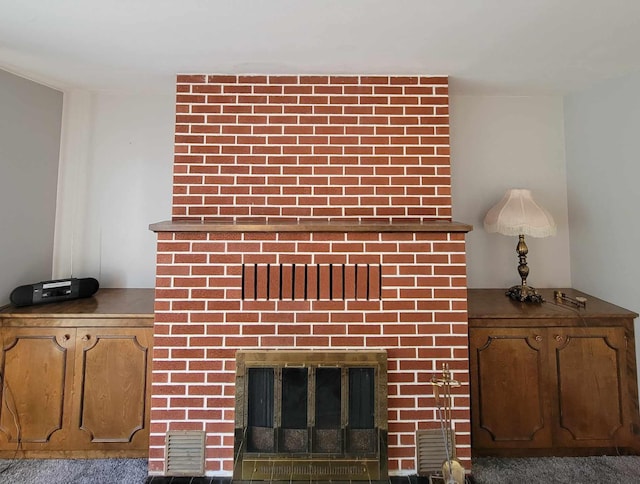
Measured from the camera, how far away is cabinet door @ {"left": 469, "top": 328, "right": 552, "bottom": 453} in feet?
6.13

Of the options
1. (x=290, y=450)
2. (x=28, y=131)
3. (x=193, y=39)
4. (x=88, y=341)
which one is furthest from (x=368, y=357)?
(x=28, y=131)

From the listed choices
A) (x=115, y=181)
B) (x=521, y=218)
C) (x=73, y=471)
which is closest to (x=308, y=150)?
(x=521, y=218)

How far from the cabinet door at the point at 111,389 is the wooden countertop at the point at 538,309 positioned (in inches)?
74.5

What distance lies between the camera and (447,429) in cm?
170

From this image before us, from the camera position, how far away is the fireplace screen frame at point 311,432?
5.63 ft

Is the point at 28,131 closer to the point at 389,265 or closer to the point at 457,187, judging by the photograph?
the point at 389,265

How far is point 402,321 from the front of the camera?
181 cm

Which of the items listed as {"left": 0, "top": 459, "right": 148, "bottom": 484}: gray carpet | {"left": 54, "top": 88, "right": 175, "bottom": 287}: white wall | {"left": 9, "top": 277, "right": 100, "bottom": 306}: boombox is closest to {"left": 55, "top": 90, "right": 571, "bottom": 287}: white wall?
{"left": 54, "top": 88, "right": 175, "bottom": 287}: white wall

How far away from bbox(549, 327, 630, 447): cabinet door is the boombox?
2.85 meters

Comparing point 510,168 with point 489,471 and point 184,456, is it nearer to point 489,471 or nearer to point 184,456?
point 489,471

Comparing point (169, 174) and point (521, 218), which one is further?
point (169, 174)

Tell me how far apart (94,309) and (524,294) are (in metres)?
2.62

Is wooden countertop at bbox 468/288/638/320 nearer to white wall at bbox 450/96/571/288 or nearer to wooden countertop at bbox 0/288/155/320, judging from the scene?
white wall at bbox 450/96/571/288

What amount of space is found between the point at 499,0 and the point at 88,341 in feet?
8.50
